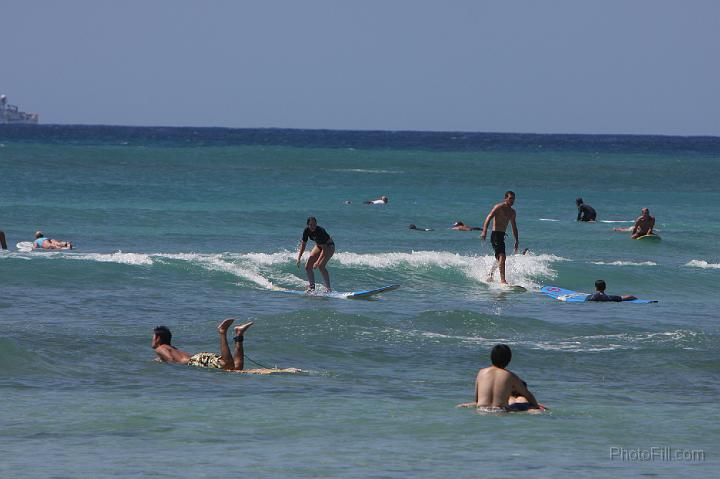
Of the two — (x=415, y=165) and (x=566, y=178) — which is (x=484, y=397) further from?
(x=415, y=165)

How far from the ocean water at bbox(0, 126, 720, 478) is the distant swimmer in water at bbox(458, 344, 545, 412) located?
146 mm

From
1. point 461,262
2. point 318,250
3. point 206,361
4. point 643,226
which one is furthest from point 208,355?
point 643,226

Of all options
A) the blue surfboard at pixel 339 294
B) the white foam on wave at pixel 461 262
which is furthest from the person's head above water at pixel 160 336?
the white foam on wave at pixel 461 262

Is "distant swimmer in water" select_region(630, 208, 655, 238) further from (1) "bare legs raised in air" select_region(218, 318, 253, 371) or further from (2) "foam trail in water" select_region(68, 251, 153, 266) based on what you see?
(1) "bare legs raised in air" select_region(218, 318, 253, 371)

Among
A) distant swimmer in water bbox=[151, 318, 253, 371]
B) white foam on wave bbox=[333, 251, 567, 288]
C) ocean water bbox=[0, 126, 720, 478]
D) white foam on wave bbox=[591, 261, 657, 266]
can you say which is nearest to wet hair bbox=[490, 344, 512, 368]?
ocean water bbox=[0, 126, 720, 478]

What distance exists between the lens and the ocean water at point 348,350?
9922 mm

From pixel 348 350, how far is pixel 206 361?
2375 millimetres

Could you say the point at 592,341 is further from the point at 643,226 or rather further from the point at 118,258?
the point at 643,226

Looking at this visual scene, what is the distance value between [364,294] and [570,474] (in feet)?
36.4

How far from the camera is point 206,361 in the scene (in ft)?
44.3

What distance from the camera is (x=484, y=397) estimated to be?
1113 centimetres

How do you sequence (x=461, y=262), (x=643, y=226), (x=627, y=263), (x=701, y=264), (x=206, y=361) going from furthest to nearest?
(x=643, y=226) → (x=627, y=263) → (x=701, y=264) → (x=461, y=262) → (x=206, y=361)

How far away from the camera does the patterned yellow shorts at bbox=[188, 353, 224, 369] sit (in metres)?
13.4

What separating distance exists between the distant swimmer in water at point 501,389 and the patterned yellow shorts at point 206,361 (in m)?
3.56
